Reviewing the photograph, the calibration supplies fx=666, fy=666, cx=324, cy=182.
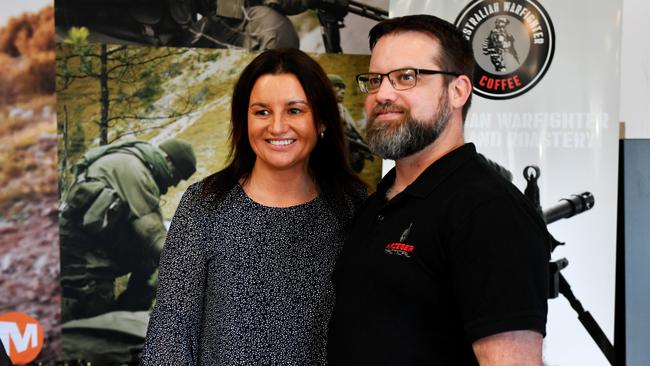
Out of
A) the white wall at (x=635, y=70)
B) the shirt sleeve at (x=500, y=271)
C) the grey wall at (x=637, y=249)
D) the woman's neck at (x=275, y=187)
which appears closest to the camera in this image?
the shirt sleeve at (x=500, y=271)

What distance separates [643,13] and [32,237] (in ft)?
11.1

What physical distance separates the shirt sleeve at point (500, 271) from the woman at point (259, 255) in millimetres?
666

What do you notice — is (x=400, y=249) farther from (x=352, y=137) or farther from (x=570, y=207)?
(x=352, y=137)

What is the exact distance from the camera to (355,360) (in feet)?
4.59

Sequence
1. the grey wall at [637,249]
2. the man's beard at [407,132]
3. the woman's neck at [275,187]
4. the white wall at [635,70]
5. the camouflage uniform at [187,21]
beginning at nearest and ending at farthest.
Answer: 1. the man's beard at [407,132]
2. the woman's neck at [275,187]
3. the grey wall at [637,249]
4. the camouflage uniform at [187,21]
5. the white wall at [635,70]

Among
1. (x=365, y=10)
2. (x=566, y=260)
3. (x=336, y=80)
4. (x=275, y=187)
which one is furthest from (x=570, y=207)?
(x=275, y=187)

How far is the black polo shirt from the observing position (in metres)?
1.15

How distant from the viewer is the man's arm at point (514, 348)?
44.9 inches

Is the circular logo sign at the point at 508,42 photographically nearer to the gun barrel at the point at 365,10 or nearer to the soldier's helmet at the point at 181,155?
the gun barrel at the point at 365,10

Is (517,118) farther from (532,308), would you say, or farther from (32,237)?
(32,237)

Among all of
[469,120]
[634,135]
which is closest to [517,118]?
[469,120]

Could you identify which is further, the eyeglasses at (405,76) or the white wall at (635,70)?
the white wall at (635,70)

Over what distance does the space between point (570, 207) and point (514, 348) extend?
208 centimetres

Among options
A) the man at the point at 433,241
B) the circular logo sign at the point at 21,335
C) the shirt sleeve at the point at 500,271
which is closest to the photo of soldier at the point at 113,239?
the circular logo sign at the point at 21,335
